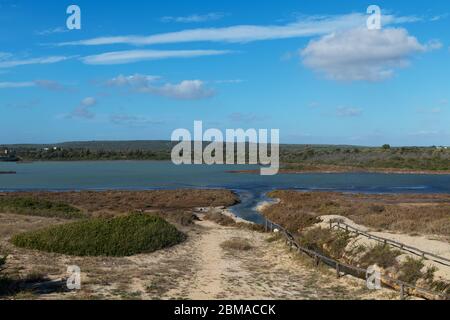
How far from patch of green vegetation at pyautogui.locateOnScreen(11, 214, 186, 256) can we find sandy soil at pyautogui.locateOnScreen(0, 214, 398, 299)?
757 millimetres

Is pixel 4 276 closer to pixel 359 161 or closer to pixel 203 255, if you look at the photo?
pixel 203 255

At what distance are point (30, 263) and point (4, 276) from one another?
329 centimetres

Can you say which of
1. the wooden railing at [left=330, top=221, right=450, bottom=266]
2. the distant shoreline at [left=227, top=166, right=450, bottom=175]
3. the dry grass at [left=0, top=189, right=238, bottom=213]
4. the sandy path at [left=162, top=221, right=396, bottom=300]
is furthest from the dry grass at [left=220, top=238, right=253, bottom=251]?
the distant shoreline at [left=227, top=166, right=450, bottom=175]

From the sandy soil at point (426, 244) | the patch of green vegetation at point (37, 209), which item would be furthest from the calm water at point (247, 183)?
the sandy soil at point (426, 244)

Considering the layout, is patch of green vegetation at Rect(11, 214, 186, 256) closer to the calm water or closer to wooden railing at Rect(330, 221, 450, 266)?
wooden railing at Rect(330, 221, 450, 266)

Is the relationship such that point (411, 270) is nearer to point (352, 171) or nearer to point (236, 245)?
point (236, 245)

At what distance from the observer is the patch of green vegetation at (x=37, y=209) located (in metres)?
36.8

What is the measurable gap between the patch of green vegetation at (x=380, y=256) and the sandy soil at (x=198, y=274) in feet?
10.5

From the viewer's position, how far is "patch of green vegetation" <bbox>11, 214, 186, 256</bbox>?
22734 mm

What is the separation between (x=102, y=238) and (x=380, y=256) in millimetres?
13627

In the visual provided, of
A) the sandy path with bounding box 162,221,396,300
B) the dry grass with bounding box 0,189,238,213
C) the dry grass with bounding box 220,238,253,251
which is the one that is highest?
the sandy path with bounding box 162,221,396,300

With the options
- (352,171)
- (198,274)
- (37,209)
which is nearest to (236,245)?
(198,274)

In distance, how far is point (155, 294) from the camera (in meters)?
15.4
